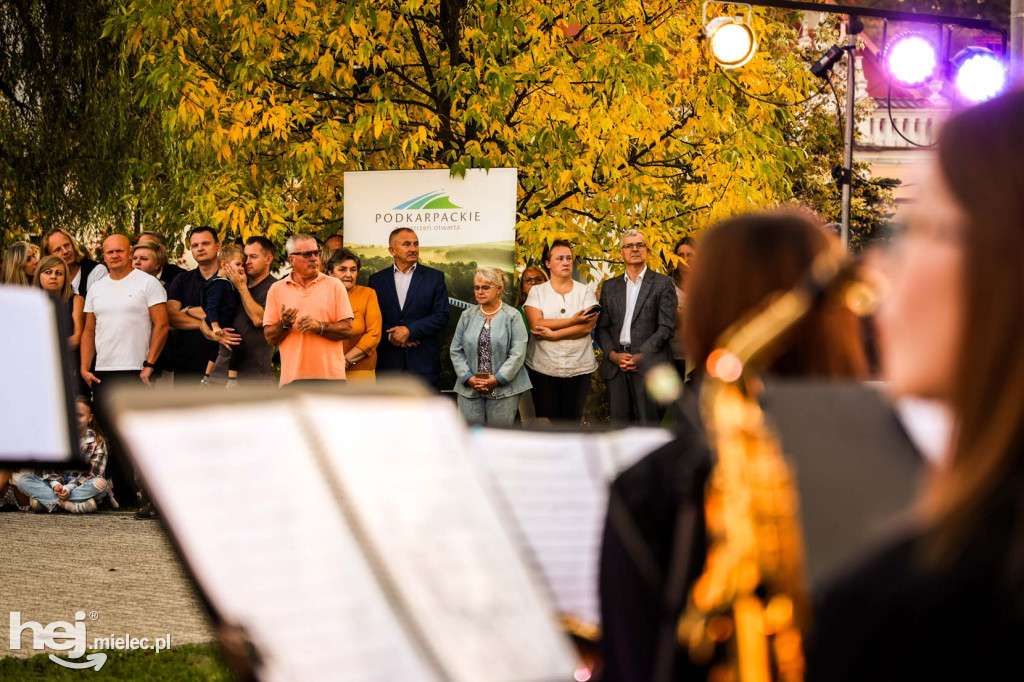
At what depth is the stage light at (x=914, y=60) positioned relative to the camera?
969 centimetres

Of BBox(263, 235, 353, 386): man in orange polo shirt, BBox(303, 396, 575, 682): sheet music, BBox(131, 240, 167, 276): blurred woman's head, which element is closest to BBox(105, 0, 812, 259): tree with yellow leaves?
BBox(131, 240, 167, 276): blurred woman's head

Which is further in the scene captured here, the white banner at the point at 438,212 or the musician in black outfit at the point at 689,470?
the white banner at the point at 438,212

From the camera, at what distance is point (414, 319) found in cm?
834

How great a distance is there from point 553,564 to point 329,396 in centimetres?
49

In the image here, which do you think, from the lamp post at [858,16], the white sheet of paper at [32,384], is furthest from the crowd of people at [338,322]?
Answer: the white sheet of paper at [32,384]

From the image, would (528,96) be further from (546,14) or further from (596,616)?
(596,616)

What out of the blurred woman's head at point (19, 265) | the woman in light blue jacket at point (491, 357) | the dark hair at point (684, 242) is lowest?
the woman in light blue jacket at point (491, 357)

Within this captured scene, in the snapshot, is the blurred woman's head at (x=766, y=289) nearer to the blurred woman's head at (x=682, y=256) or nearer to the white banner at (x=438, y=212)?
the white banner at (x=438, y=212)

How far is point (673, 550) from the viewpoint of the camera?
5.20 feet

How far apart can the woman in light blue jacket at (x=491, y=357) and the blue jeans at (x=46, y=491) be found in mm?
2616

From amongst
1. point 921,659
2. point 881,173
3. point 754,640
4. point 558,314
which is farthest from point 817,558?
point 881,173

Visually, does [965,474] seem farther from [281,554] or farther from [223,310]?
[223,310]

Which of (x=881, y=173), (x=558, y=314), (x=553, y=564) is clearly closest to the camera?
(x=553, y=564)

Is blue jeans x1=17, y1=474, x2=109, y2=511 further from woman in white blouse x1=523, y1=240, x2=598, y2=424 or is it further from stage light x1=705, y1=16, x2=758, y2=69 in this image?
stage light x1=705, y1=16, x2=758, y2=69
